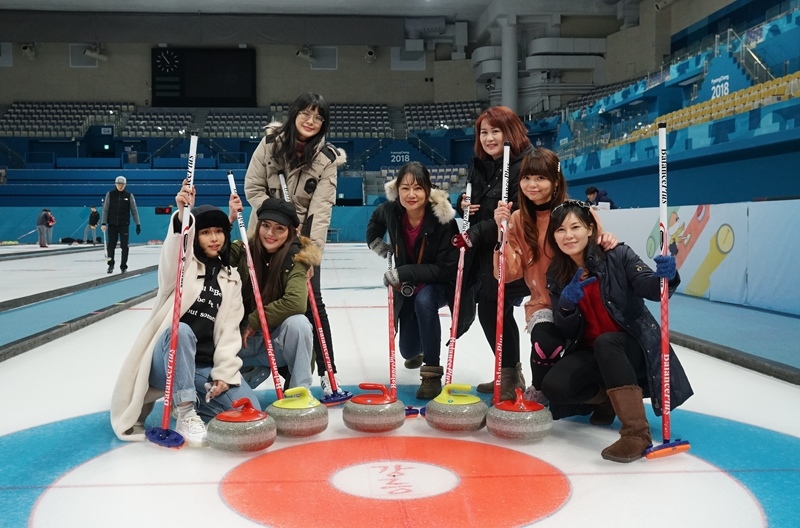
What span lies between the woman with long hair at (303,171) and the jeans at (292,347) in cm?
32

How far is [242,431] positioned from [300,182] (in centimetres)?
141

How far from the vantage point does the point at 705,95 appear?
53.2 ft

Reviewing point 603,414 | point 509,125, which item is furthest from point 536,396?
point 509,125

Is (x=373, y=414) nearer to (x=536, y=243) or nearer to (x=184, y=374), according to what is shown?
(x=184, y=374)

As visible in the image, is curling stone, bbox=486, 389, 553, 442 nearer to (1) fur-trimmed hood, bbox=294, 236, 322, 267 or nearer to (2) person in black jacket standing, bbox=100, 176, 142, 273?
(1) fur-trimmed hood, bbox=294, 236, 322, 267

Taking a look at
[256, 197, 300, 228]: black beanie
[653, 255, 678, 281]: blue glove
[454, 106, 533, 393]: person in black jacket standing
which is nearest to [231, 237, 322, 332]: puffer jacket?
[256, 197, 300, 228]: black beanie

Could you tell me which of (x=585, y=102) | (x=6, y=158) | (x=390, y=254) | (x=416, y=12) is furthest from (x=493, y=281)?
(x=6, y=158)

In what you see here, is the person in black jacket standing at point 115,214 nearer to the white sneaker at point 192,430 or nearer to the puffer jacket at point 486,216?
the puffer jacket at point 486,216

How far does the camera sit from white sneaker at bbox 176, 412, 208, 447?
8.94 feet

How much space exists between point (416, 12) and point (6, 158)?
1638cm

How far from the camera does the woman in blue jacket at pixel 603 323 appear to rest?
2.70 metres

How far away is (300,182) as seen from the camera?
3.57 metres

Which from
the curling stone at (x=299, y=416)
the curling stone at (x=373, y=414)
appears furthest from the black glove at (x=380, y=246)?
the curling stone at (x=299, y=416)

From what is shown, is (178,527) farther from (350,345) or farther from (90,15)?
(90,15)
